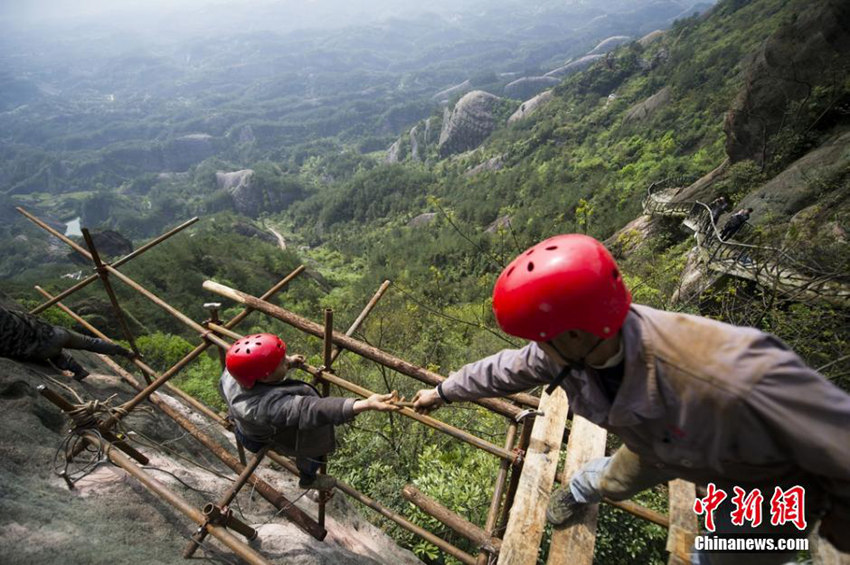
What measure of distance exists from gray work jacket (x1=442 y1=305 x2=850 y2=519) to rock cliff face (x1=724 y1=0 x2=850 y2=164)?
786 inches

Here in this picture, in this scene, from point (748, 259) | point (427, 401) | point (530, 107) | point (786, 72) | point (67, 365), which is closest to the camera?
point (427, 401)

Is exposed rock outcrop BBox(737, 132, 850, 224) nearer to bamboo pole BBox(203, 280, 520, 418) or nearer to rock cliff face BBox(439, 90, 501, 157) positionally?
bamboo pole BBox(203, 280, 520, 418)

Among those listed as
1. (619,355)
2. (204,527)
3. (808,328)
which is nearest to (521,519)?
(619,355)

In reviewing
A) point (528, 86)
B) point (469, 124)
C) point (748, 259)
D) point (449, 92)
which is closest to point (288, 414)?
point (748, 259)

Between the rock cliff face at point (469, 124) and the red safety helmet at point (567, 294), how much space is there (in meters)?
103

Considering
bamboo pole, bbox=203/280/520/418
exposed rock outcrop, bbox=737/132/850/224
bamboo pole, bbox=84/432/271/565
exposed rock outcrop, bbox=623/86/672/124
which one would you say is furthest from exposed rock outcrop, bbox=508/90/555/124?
bamboo pole, bbox=84/432/271/565

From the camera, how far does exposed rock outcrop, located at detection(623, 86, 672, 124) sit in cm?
5169

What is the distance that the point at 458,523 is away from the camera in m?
3.14

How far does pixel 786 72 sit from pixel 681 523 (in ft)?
73.2

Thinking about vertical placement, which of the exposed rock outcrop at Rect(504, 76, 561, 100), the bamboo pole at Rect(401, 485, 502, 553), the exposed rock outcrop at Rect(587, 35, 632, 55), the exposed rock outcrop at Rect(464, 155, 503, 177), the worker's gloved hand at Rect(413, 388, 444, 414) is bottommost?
the exposed rock outcrop at Rect(464, 155, 503, 177)

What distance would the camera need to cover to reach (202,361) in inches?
653

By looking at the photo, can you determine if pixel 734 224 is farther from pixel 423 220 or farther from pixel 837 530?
pixel 423 220

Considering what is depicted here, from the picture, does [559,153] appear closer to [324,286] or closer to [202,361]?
[324,286]

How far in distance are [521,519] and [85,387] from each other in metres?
5.53
